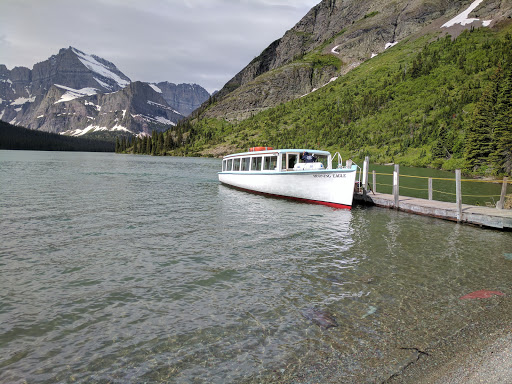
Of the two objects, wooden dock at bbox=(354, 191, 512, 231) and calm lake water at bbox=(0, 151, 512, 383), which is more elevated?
wooden dock at bbox=(354, 191, 512, 231)

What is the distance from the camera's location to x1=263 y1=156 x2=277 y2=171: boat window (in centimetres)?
3394

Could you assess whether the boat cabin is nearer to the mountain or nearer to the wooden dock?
the wooden dock

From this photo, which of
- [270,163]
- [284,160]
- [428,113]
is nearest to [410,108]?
[428,113]

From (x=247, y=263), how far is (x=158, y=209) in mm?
14232

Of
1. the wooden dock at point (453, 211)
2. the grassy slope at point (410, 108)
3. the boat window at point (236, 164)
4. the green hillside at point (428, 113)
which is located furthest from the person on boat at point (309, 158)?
the grassy slope at point (410, 108)

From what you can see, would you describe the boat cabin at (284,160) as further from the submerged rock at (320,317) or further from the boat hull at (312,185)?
the submerged rock at (320,317)

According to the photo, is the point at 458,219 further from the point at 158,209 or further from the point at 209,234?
the point at 158,209

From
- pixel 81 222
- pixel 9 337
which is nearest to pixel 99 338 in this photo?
pixel 9 337

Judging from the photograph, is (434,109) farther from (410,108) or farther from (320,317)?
(320,317)

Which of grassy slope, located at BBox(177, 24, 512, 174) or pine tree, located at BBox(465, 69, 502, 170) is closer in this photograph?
pine tree, located at BBox(465, 69, 502, 170)

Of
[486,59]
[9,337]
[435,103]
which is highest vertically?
[486,59]

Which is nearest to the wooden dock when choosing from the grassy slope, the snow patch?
the grassy slope

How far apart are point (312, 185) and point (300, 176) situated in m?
Answer: 1.46

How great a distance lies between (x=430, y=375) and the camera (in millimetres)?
6363
